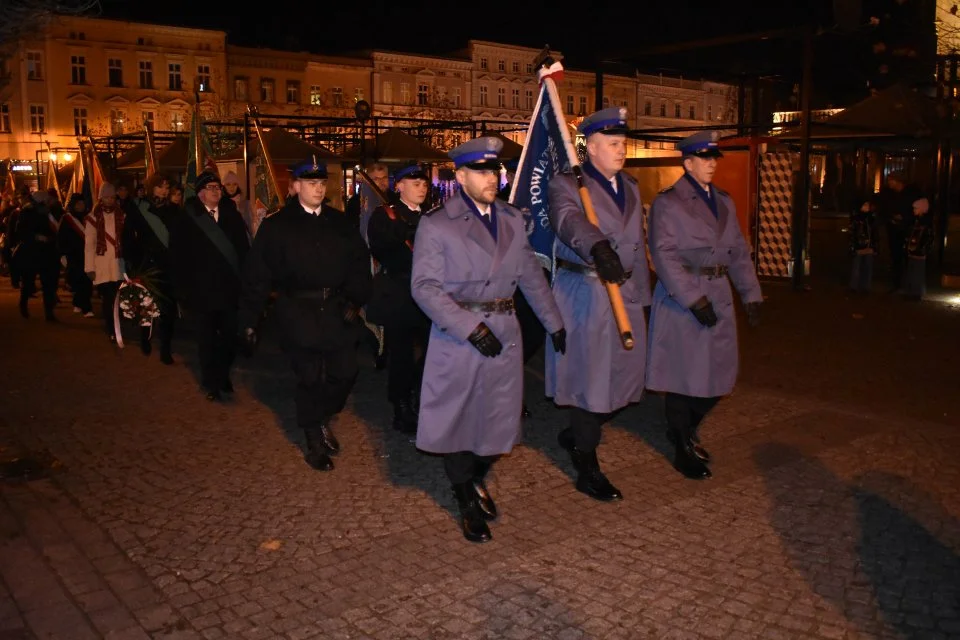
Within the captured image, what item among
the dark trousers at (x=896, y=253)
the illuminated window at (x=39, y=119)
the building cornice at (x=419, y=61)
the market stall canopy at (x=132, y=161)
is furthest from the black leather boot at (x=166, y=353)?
the building cornice at (x=419, y=61)

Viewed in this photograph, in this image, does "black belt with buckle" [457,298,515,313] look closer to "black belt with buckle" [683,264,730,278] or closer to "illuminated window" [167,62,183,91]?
"black belt with buckle" [683,264,730,278]

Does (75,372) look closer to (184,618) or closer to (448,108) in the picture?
(184,618)

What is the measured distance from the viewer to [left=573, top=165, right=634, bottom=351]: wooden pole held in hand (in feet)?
17.4

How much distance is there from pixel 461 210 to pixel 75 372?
6486 mm

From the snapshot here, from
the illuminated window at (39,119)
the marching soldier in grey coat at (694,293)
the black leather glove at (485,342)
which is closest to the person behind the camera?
the black leather glove at (485,342)

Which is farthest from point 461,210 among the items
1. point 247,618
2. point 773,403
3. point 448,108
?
point 448,108

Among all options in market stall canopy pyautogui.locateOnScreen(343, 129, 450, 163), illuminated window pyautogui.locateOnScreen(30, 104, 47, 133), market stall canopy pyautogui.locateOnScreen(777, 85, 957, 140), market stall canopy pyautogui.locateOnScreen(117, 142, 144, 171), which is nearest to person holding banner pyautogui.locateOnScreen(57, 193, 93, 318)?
market stall canopy pyautogui.locateOnScreen(343, 129, 450, 163)

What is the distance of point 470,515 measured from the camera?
5.09m

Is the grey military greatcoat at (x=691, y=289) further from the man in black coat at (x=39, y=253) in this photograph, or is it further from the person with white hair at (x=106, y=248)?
the man in black coat at (x=39, y=253)

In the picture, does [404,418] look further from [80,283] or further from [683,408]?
[80,283]

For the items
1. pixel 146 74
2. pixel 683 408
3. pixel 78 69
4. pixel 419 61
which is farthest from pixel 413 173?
pixel 419 61

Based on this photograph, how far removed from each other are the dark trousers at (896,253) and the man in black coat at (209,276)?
11456 mm

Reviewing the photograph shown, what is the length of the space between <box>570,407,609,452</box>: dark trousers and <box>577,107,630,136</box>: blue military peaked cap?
5.46ft

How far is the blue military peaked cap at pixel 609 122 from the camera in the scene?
5.57 metres
